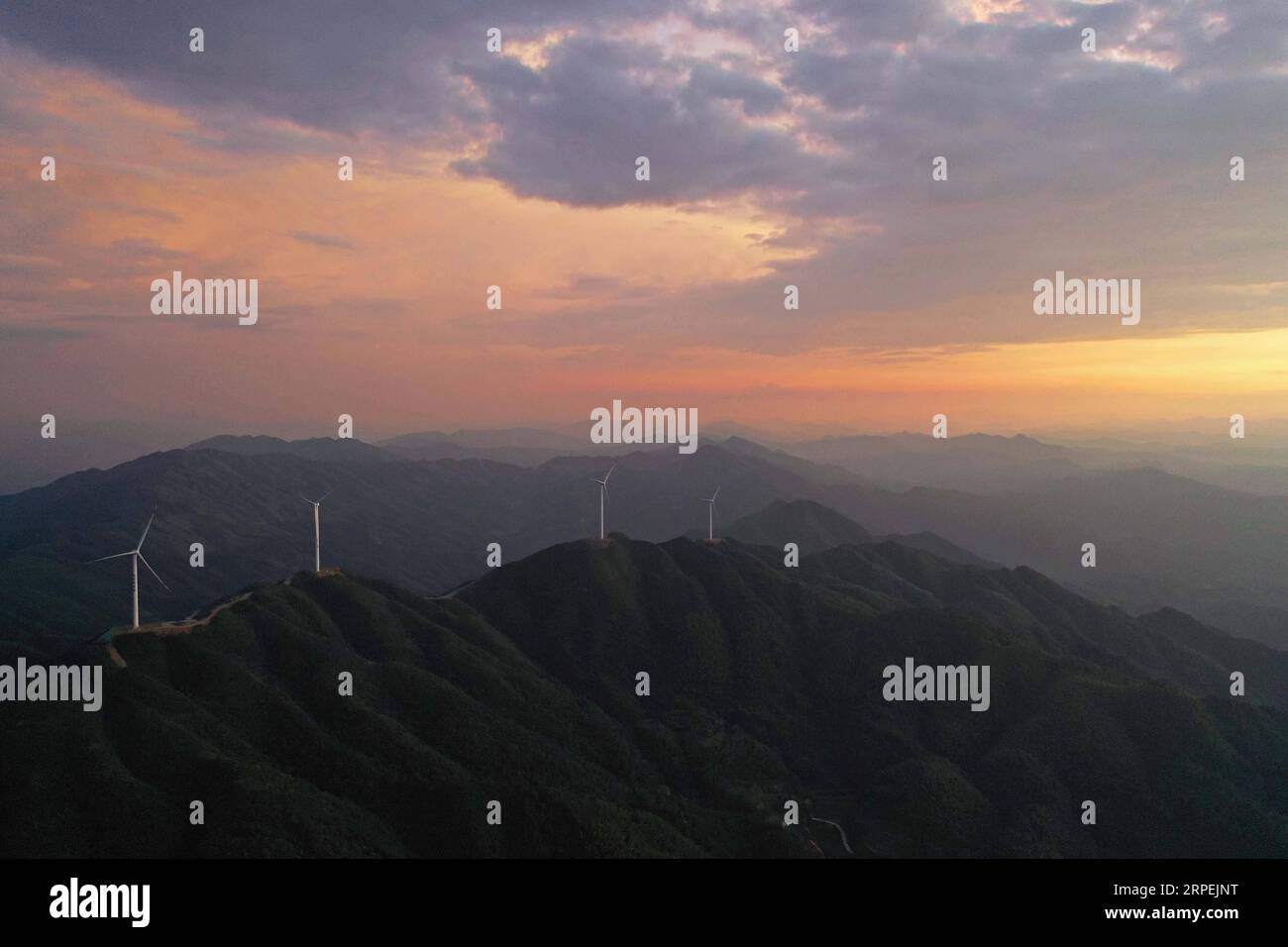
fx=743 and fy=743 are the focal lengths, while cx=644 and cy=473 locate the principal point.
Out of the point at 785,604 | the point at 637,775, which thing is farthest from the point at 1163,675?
the point at 637,775

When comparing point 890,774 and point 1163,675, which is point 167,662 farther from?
point 1163,675

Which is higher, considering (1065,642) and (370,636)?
(370,636)

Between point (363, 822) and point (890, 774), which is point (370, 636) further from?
point (890, 774)

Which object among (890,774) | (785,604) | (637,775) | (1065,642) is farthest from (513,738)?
(1065,642)

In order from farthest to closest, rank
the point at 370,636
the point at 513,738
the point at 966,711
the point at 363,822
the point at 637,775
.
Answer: the point at 966,711
the point at 370,636
the point at 637,775
the point at 513,738
the point at 363,822
